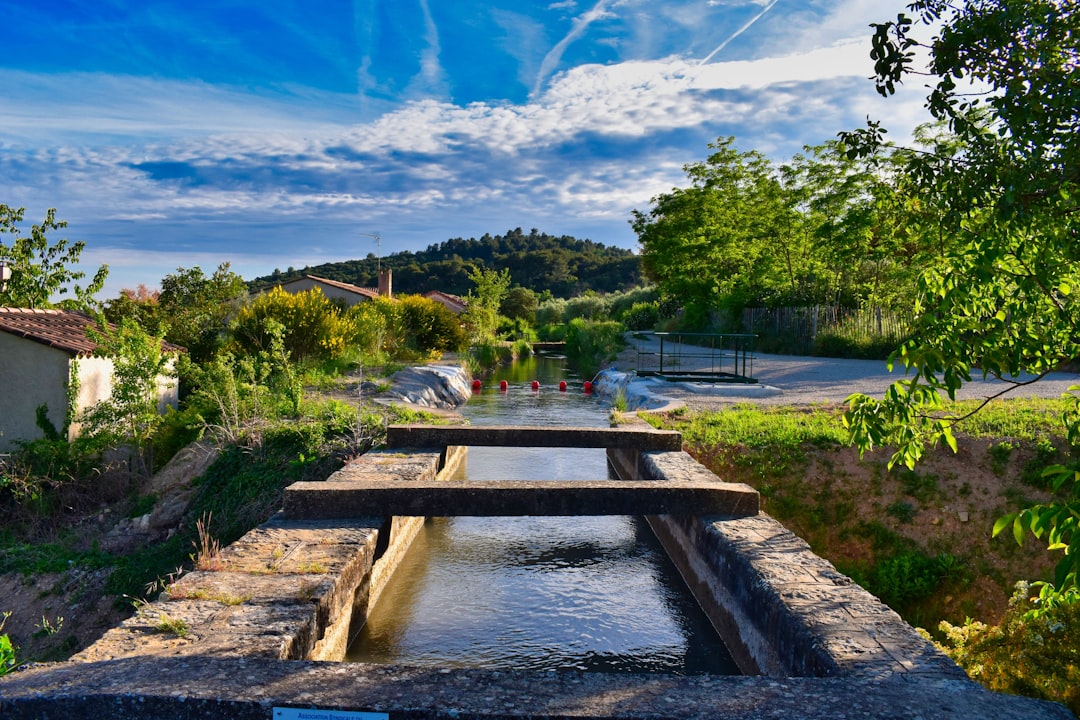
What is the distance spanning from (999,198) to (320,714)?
3261mm

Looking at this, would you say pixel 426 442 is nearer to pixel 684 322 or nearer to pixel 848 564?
pixel 848 564

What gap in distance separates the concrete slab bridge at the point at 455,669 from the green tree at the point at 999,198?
37.7 inches

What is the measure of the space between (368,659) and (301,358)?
14418 millimetres

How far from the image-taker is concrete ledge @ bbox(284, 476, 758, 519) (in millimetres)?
5984

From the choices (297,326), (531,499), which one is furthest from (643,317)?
(531,499)

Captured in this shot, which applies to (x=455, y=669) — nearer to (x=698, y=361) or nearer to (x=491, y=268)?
(x=698, y=361)

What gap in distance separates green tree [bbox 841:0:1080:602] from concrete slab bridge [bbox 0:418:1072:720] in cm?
96

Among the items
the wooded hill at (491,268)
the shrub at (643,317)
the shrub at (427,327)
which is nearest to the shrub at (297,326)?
the shrub at (427,327)

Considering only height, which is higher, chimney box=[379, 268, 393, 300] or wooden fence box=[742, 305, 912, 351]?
chimney box=[379, 268, 393, 300]

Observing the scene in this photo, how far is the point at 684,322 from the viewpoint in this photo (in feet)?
119

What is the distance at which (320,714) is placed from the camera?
2.76m

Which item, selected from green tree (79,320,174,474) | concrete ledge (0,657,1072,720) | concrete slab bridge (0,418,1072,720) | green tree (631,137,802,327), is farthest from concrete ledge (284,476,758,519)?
green tree (631,137,802,327)

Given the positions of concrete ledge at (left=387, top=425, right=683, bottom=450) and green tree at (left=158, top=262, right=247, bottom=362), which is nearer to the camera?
concrete ledge at (left=387, top=425, right=683, bottom=450)

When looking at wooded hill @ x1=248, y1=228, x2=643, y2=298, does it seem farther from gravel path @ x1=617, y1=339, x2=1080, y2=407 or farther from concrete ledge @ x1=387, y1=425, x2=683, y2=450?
concrete ledge @ x1=387, y1=425, x2=683, y2=450
